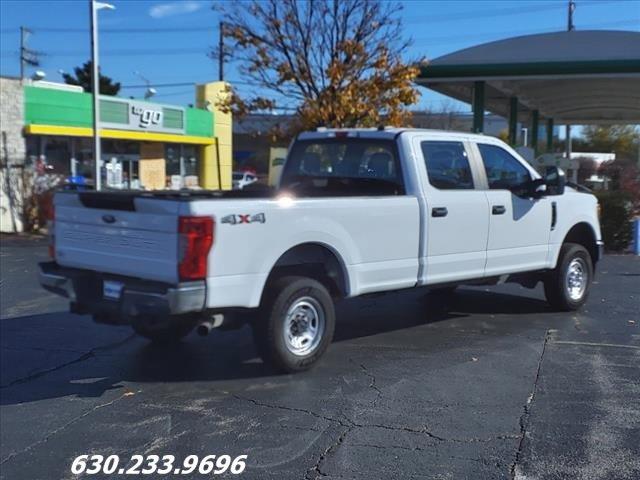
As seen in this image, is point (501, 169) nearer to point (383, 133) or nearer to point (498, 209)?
point (498, 209)

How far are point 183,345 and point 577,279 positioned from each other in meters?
4.82

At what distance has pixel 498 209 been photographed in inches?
305

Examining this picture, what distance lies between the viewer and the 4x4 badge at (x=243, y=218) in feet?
18.0

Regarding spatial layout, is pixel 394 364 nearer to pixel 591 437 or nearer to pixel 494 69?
pixel 591 437

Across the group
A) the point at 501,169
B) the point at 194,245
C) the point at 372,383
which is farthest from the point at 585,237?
the point at 194,245

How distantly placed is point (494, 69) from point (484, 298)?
12.0 meters

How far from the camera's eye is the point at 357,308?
934 cm

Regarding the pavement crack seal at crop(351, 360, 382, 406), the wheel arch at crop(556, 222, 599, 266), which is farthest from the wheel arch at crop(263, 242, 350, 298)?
the wheel arch at crop(556, 222, 599, 266)

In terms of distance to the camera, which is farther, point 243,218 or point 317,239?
point 317,239

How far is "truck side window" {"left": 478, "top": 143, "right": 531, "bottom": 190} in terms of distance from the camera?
7.93 metres

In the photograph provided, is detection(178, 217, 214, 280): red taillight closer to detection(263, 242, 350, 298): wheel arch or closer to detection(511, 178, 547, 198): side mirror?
detection(263, 242, 350, 298): wheel arch

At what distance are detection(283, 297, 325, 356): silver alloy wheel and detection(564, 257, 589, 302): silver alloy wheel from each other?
3774mm

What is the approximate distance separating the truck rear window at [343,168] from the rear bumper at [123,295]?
2.53 m

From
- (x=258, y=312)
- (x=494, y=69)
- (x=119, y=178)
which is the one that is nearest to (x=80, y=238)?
(x=258, y=312)
